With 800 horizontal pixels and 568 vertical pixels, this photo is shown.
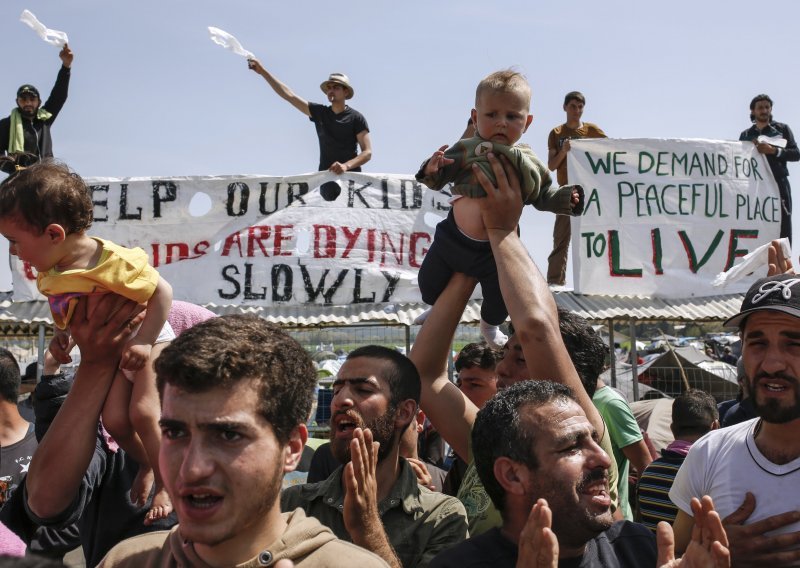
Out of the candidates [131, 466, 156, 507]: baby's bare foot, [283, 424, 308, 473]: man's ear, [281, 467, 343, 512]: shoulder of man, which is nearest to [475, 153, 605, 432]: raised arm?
[281, 467, 343, 512]: shoulder of man

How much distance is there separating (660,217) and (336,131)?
139 inches

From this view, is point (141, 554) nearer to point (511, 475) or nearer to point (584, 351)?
point (511, 475)

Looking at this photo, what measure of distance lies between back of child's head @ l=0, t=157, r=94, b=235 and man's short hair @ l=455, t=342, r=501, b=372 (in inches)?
112

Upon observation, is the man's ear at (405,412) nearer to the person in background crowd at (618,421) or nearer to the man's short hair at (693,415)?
the person in background crowd at (618,421)

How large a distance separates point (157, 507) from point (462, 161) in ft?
5.73

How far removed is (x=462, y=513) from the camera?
3.31 m

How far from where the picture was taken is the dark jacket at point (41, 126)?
9305 millimetres

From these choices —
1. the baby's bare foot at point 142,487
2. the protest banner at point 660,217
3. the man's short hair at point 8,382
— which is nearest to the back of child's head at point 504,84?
the baby's bare foot at point 142,487

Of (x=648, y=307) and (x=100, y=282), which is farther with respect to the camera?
(x=648, y=307)

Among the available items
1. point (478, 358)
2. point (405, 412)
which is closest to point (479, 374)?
point (478, 358)

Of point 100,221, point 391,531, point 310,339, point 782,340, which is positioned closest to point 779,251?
point 782,340

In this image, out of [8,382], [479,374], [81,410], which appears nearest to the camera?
[81,410]

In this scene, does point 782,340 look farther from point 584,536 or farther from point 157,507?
point 157,507

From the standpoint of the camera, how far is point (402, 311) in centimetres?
916
